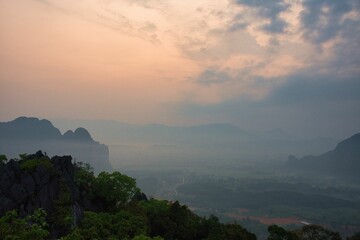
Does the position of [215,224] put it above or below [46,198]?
below

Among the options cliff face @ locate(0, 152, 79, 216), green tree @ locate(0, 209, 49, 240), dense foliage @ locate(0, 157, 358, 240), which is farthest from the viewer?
cliff face @ locate(0, 152, 79, 216)

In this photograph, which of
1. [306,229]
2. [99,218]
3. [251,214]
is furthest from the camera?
[251,214]

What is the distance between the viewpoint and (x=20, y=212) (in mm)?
38875

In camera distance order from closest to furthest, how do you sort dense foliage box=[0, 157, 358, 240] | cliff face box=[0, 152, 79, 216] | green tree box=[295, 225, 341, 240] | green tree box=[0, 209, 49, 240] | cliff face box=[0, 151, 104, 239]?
1. green tree box=[0, 209, 49, 240]
2. dense foliage box=[0, 157, 358, 240]
3. cliff face box=[0, 151, 104, 239]
4. cliff face box=[0, 152, 79, 216]
5. green tree box=[295, 225, 341, 240]

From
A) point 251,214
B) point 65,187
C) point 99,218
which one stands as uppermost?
point 65,187

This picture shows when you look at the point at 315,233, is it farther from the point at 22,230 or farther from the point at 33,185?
the point at 22,230

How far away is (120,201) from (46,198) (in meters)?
13.0

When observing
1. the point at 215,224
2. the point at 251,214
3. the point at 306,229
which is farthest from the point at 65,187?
the point at 251,214

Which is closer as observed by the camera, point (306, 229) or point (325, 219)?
point (306, 229)

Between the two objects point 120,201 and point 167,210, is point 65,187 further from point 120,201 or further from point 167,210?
point 167,210

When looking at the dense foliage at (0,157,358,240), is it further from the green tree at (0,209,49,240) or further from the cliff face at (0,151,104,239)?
the green tree at (0,209,49,240)

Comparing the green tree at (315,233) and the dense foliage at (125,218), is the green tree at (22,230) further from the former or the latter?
the green tree at (315,233)

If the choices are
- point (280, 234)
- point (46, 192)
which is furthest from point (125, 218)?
point (280, 234)

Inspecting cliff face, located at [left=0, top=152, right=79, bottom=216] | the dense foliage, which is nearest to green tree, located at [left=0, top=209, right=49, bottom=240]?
the dense foliage
